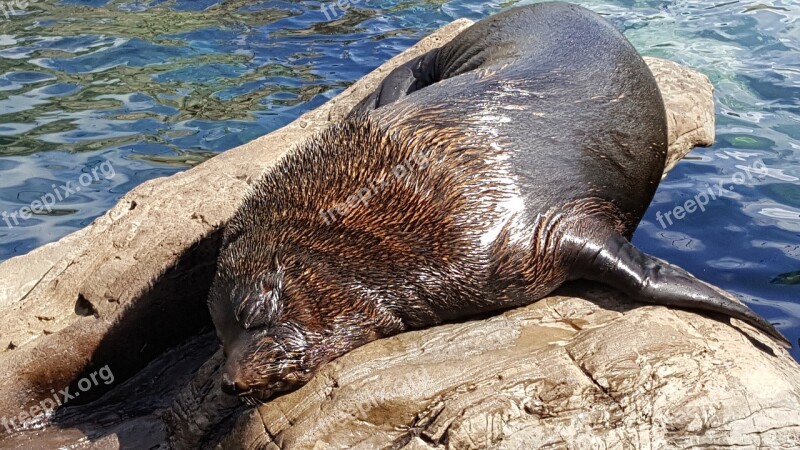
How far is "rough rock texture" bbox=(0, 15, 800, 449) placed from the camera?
13.1 ft

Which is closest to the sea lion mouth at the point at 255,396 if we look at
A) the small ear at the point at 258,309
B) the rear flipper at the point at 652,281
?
the small ear at the point at 258,309

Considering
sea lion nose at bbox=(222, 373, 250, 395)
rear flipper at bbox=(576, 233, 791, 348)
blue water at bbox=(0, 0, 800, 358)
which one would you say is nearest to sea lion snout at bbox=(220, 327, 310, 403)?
sea lion nose at bbox=(222, 373, 250, 395)

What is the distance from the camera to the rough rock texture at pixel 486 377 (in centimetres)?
400

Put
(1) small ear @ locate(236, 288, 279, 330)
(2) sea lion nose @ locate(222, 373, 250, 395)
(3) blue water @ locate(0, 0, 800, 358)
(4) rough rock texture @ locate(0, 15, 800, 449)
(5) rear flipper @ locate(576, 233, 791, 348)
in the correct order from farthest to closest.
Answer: (3) blue water @ locate(0, 0, 800, 358)
(5) rear flipper @ locate(576, 233, 791, 348)
(1) small ear @ locate(236, 288, 279, 330)
(2) sea lion nose @ locate(222, 373, 250, 395)
(4) rough rock texture @ locate(0, 15, 800, 449)

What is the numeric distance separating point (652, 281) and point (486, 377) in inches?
39.6

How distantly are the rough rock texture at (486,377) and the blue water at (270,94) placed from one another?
2402 mm

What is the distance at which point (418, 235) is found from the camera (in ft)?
14.7

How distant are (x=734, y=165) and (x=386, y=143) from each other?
524 cm

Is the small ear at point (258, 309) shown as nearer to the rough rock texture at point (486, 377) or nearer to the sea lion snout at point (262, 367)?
the sea lion snout at point (262, 367)

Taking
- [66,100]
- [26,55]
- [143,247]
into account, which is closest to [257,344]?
[143,247]

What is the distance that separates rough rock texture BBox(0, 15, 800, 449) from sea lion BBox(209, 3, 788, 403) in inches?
5.4

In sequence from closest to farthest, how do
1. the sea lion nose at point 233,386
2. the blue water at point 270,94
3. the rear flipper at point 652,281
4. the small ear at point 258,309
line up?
the sea lion nose at point 233,386
the small ear at point 258,309
the rear flipper at point 652,281
the blue water at point 270,94

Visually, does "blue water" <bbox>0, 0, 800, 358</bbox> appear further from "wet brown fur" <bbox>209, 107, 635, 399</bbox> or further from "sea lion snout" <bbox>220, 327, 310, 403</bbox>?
"sea lion snout" <bbox>220, 327, 310, 403</bbox>

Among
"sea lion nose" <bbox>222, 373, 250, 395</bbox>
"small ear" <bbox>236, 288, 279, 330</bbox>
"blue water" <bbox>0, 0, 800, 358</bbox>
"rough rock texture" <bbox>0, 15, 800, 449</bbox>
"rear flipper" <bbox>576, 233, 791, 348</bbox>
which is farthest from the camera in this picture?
"blue water" <bbox>0, 0, 800, 358</bbox>
